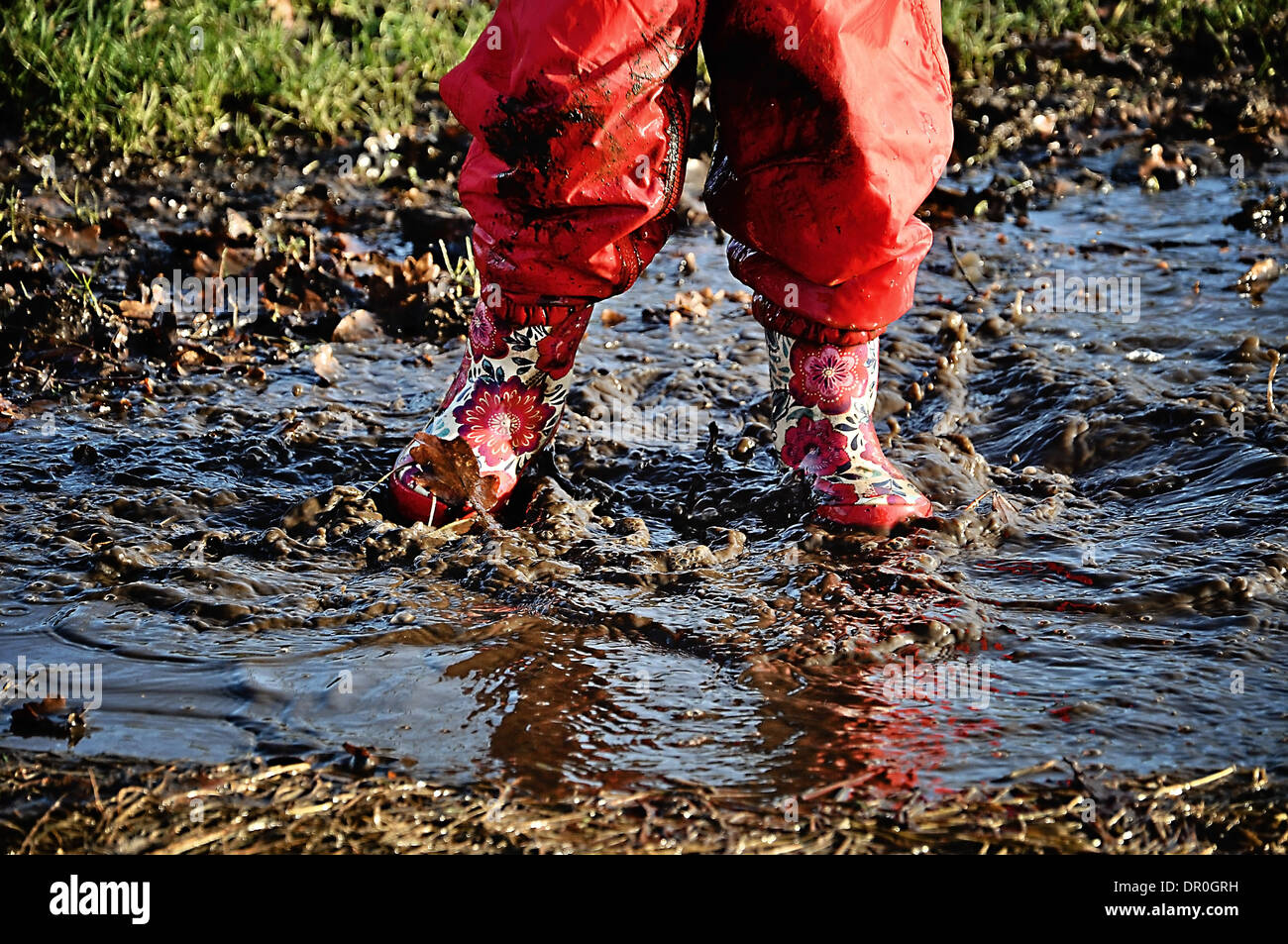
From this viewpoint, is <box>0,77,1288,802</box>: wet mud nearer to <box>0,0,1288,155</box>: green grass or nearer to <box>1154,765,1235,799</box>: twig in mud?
<box>1154,765,1235,799</box>: twig in mud

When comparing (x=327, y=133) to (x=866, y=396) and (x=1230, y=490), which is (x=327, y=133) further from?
(x=1230, y=490)

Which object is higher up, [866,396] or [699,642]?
[866,396]

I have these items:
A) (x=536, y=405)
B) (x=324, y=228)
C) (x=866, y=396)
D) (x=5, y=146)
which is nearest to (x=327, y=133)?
(x=324, y=228)

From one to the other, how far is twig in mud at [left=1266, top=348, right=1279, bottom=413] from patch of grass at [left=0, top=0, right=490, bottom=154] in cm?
319

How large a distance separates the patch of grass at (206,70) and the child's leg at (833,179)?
2816mm

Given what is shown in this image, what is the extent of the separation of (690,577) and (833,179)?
766 mm

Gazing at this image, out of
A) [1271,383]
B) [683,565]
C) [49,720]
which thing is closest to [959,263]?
[1271,383]

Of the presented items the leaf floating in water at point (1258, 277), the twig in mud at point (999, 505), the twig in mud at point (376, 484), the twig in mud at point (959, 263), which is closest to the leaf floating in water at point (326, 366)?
the twig in mud at point (376, 484)

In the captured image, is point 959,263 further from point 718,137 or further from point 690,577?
point 690,577

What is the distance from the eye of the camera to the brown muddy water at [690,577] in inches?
72.2

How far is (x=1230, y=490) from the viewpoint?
2.62 metres

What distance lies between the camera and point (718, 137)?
2408 millimetres

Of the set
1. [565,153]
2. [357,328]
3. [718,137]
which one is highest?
[718,137]
